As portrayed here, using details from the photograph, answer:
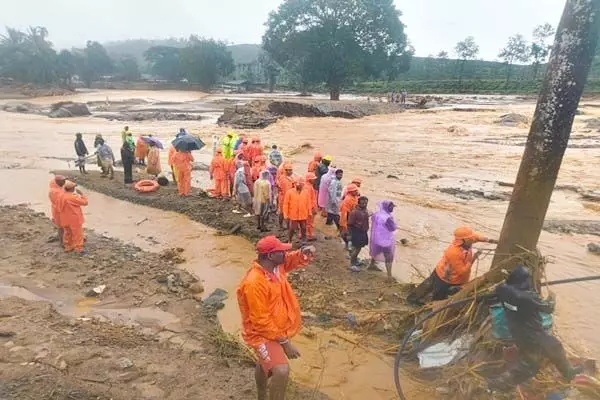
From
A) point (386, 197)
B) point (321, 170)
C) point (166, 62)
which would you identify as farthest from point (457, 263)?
point (166, 62)

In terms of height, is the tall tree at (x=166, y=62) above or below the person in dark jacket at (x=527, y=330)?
below

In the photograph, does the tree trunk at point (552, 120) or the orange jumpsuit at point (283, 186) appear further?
the orange jumpsuit at point (283, 186)

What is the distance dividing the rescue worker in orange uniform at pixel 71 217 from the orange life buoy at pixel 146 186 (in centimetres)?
469

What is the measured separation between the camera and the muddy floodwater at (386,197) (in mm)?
5977

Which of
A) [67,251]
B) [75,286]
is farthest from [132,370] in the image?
[67,251]

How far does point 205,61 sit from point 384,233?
215 feet

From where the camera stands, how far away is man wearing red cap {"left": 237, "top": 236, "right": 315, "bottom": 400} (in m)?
3.80

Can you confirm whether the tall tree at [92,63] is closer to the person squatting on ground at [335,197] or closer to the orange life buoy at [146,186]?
the orange life buoy at [146,186]

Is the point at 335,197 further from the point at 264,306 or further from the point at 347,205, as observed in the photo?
the point at 264,306

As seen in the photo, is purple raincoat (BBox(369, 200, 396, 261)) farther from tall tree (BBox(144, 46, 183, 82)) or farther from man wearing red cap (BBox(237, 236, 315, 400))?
tall tree (BBox(144, 46, 183, 82))

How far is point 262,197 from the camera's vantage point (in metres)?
9.45

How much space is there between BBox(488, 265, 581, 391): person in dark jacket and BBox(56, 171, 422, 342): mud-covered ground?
6.50 ft

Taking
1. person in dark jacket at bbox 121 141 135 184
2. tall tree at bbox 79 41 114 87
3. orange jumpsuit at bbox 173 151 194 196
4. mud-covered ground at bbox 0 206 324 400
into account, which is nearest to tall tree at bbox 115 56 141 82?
tall tree at bbox 79 41 114 87

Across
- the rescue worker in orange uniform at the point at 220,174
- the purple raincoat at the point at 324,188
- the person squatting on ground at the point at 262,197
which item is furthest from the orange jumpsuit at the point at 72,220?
the purple raincoat at the point at 324,188
